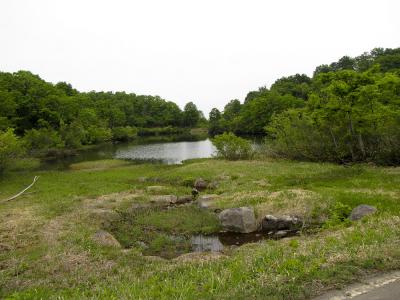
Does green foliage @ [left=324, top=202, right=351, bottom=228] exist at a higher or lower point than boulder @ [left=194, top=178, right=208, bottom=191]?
higher

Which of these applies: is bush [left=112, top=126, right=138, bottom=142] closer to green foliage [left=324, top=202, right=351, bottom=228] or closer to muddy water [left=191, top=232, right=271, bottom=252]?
muddy water [left=191, top=232, right=271, bottom=252]

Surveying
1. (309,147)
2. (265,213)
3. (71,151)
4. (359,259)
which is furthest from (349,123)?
(71,151)

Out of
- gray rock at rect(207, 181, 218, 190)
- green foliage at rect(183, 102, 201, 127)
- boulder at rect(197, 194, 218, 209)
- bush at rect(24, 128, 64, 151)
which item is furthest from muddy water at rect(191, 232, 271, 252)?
green foliage at rect(183, 102, 201, 127)

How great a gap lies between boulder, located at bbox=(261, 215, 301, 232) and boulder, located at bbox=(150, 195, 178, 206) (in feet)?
28.8

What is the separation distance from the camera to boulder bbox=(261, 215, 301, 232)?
18575 mm

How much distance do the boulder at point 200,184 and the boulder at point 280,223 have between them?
492 inches

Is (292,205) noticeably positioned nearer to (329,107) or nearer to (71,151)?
(329,107)

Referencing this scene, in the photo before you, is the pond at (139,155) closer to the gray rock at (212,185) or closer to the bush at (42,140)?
the bush at (42,140)

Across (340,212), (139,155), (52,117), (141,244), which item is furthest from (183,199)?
(52,117)

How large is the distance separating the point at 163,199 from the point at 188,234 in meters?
7.61

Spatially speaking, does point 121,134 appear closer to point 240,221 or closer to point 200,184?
point 200,184

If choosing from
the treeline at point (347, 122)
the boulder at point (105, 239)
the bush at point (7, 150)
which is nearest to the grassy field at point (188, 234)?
→ the boulder at point (105, 239)

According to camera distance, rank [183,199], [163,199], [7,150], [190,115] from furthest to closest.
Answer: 1. [190,115]
2. [7,150]
3. [183,199]
4. [163,199]

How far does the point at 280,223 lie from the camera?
1870 centimetres
